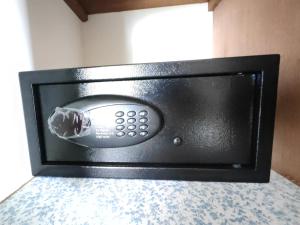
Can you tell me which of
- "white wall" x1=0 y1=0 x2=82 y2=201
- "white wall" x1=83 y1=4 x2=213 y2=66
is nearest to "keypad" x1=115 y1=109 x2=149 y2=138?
"white wall" x1=0 y1=0 x2=82 y2=201

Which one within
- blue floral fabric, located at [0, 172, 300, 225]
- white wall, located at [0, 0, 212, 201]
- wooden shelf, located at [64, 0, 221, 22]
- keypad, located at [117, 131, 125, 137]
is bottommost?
blue floral fabric, located at [0, 172, 300, 225]

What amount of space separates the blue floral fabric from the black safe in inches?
1.0

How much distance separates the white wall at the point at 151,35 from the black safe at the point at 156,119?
20.5 inches

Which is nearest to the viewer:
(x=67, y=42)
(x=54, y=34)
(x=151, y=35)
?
(x=54, y=34)

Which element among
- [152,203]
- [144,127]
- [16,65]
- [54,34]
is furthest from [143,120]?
[54,34]

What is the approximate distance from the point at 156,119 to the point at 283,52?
335 mm

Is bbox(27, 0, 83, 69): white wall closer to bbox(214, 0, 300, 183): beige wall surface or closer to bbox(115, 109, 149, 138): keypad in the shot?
bbox(115, 109, 149, 138): keypad

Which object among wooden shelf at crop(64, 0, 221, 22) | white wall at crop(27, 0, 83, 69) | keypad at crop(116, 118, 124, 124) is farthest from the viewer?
wooden shelf at crop(64, 0, 221, 22)

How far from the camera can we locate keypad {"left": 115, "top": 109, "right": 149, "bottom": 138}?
1.38 feet

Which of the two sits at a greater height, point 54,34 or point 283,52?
point 54,34

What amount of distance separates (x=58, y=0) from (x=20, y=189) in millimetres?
644

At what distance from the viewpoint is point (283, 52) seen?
45 centimetres

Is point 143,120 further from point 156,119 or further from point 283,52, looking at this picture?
point 283,52

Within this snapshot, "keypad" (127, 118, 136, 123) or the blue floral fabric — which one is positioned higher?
"keypad" (127, 118, 136, 123)
